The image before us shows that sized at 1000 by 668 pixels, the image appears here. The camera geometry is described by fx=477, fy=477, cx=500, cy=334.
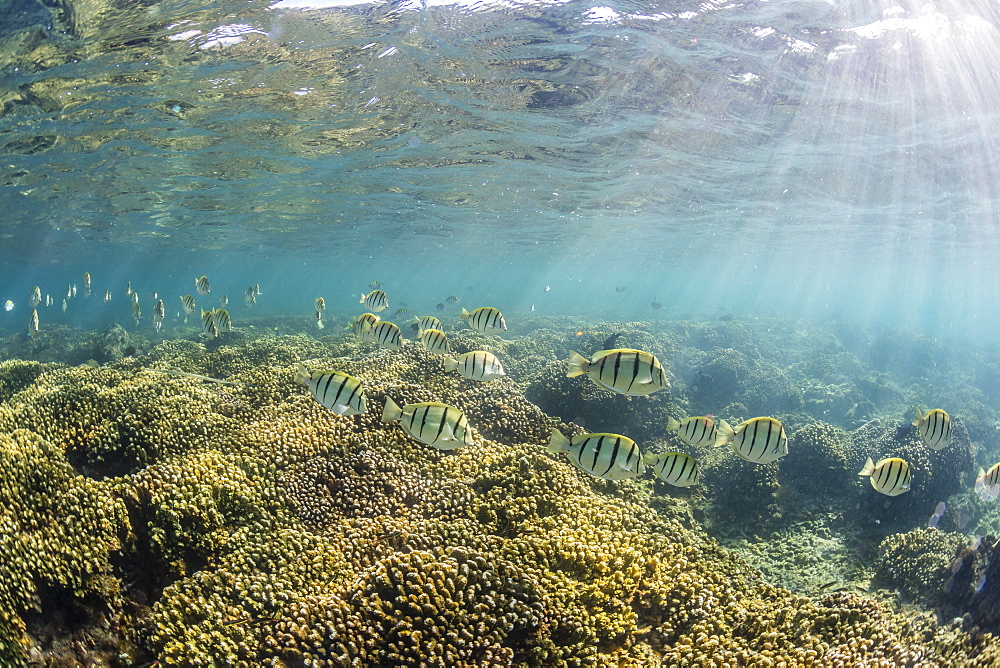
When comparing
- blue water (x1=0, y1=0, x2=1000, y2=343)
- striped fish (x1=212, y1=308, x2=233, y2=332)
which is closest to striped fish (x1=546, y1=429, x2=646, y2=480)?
striped fish (x1=212, y1=308, x2=233, y2=332)

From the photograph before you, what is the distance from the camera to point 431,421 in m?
4.50

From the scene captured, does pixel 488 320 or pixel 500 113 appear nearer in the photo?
pixel 488 320

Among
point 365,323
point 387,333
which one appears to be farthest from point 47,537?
point 365,323

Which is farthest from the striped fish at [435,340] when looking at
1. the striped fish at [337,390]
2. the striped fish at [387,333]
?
the striped fish at [337,390]

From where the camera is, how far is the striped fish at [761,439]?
16.9 feet

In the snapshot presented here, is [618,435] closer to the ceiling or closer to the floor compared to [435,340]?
closer to the ceiling

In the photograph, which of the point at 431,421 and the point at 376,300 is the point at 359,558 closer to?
the point at 431,421

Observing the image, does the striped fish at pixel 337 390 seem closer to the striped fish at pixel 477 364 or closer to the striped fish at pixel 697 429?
the striped fish at pixel 477 364

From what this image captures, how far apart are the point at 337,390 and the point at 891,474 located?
21.2ft

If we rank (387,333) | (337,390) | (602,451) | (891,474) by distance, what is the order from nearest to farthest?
(602,451)
(337,390)
(891,474)
(387,333)

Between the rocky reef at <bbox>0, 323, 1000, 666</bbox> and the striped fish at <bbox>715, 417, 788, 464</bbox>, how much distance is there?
1.46 m

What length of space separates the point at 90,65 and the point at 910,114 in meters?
25.1

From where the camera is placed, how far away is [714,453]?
9.92 m

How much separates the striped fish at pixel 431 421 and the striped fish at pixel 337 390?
65cm
